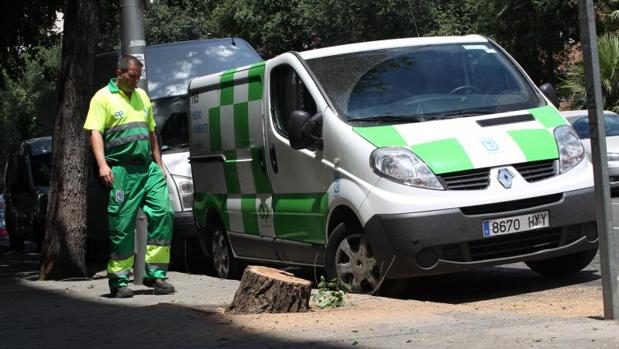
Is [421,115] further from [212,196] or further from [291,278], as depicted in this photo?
[212,196]

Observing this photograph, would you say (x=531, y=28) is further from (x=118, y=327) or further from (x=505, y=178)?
(x=118, y=327)

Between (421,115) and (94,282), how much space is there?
11.4ft

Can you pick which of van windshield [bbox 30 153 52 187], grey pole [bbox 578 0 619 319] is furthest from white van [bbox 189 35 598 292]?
van windshield [bbox 30 153 52 187]

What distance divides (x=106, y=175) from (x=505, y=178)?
2780 millimetres

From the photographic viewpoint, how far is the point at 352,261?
877 centimetres

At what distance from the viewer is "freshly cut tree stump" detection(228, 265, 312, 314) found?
7.74m

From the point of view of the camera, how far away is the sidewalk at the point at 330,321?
6.23 metres

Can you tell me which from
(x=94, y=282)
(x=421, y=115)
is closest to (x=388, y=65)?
(x=421, y=115)

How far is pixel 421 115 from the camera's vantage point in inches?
355

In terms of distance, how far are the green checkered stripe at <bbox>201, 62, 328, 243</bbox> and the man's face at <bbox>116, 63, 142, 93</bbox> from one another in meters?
1.47

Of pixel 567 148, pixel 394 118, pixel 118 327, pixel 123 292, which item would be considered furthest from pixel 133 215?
pixel 567 148

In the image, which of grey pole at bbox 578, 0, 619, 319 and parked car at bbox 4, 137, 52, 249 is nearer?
grey pole at bbox 578, 0, 619, 319

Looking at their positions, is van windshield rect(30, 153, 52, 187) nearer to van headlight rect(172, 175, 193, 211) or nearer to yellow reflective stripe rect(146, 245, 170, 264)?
van headlight rect(172, 175, 193, 211)

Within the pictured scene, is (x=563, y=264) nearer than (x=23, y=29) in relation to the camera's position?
Yes
